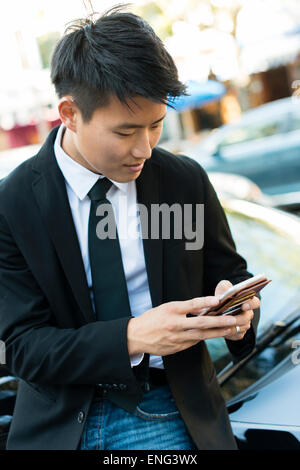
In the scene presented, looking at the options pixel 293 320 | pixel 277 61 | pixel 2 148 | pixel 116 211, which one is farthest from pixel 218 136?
pixel 2 148

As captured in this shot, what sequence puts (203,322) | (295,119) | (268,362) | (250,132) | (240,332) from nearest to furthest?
(203,322) < (240,332) < (268,362) < (295,119) < (250,132)

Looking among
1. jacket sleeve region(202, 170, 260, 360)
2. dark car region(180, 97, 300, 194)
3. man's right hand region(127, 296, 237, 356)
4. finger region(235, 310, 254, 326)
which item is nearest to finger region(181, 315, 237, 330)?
man's right hand region(127, 296, 237, 356)

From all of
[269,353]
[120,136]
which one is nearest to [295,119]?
[269,353]

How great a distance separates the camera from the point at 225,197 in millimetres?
3426

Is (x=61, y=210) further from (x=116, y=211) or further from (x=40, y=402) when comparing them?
(x=40, y=402)

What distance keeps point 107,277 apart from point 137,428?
1.49 feet

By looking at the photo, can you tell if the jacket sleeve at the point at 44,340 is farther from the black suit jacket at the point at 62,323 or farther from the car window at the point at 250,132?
the car window at the point at 250,132

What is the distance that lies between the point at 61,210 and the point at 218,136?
7025mm

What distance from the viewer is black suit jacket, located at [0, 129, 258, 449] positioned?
4.90 ft

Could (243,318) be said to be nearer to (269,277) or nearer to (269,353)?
(269,353)

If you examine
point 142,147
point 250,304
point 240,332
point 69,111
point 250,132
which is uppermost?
point 69,111

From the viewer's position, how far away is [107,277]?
1620 millimetres

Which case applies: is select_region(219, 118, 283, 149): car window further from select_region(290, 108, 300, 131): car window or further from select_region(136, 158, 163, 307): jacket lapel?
select_region(136, 158, 163, 307): jacket lapel

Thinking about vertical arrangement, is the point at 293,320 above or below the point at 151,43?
below
